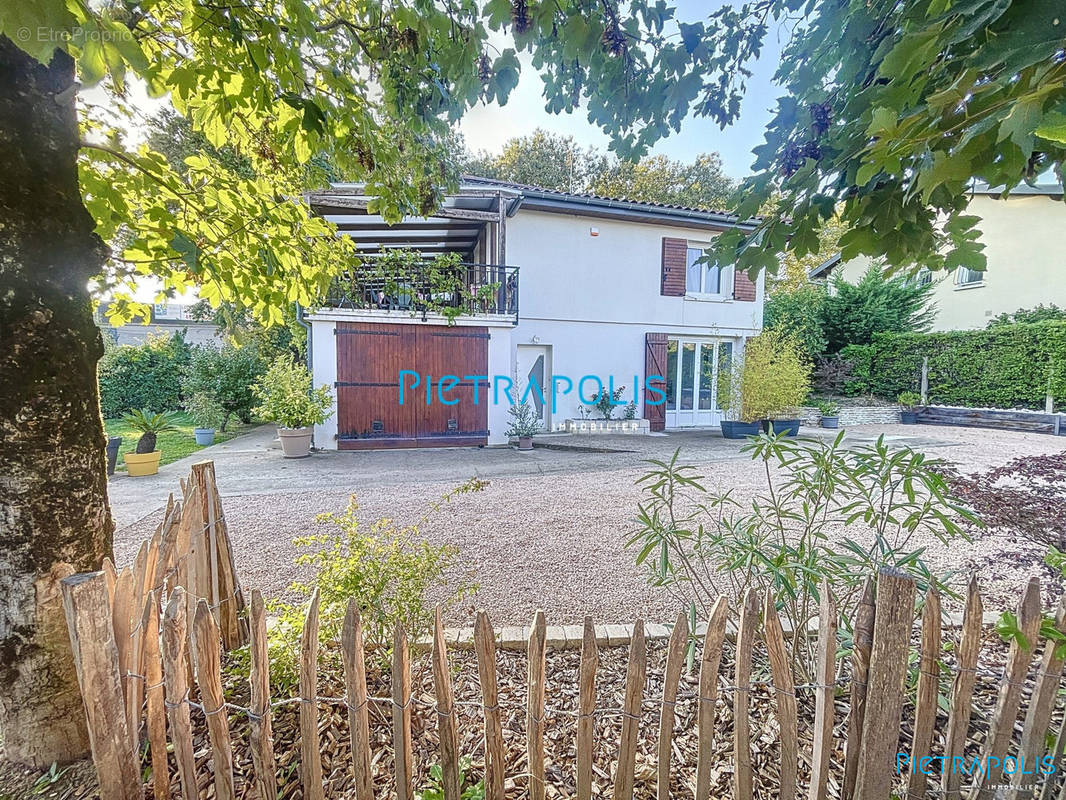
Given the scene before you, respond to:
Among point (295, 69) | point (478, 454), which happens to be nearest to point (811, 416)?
point (478, 454)

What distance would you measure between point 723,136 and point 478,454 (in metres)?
6.23

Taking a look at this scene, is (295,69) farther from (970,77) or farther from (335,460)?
(335,460)

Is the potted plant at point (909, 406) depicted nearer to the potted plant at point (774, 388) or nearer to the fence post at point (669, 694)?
the potted plant at point (774, 388)

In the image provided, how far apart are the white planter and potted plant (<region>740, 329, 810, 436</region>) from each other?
2376 millimetres

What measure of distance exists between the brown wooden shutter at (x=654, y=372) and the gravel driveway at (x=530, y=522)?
9.00 ft

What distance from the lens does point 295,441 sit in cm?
730

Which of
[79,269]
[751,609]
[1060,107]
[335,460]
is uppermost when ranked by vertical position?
[1060,107]

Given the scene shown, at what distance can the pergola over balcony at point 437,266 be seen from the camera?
7.61 m

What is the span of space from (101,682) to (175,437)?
1100cm

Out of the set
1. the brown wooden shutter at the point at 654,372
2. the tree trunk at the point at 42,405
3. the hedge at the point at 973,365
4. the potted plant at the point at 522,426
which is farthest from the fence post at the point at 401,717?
the hedge at the point at 973,365

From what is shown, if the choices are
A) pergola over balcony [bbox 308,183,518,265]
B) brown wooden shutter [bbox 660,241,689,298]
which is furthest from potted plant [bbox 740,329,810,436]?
pergola over balcony [bbox 308,183,518,265]

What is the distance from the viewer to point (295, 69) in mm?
1758

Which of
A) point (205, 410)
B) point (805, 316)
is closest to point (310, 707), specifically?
point (205, 410)

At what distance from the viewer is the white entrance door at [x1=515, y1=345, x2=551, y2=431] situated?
9.89 metres
